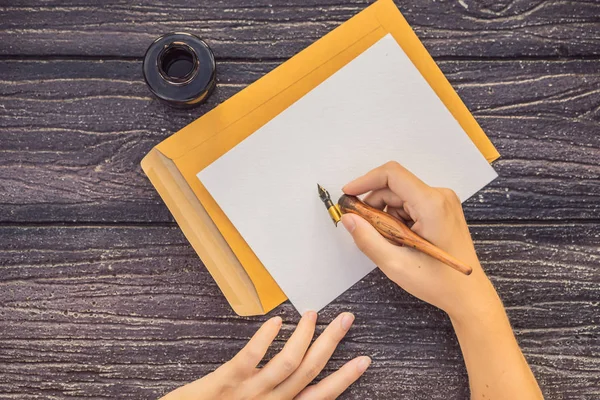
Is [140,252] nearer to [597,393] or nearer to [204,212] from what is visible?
[204,212]

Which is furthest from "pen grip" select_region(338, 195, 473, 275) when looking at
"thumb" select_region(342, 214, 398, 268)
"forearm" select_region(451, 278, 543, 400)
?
"forearm" select_region(451, 278, 543, 400)

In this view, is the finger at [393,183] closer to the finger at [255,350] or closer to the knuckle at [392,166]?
the knuckle at [392,166]

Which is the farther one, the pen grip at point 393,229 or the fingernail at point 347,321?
the fingernail at point 347,321

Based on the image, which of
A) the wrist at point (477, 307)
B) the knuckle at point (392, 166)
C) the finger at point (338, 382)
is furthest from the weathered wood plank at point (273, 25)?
the finger at point (338, 382)

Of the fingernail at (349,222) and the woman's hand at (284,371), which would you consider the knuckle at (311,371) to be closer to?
the woman's hand at (284,371)

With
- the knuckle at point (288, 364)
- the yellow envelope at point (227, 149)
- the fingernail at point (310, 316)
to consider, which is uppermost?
the yellow envelope at point (227, 149)

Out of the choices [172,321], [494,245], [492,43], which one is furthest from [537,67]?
[172,321]

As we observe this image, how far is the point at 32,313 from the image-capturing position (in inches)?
26.5

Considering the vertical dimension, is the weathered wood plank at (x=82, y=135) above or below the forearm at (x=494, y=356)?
above

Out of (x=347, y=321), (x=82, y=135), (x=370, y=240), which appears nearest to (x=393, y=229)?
(x=370, y=240)

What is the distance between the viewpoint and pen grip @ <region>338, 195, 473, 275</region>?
0.56m

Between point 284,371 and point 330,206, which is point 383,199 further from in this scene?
point 284,371

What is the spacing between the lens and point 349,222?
2.01ft

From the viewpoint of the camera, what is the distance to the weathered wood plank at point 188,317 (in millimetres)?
670
